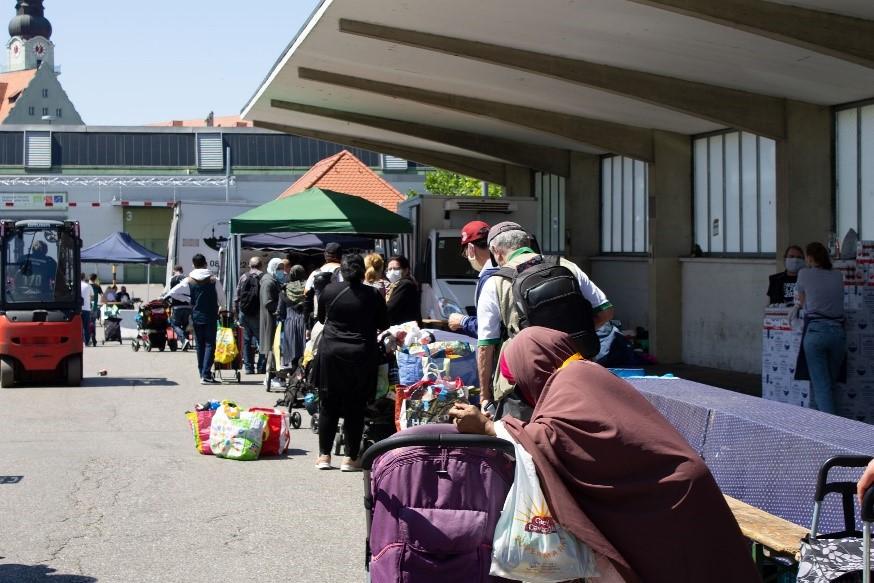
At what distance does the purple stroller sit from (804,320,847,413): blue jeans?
8.88 meters

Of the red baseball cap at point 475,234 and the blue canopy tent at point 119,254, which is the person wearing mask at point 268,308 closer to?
the red baseball cap at point 475,234

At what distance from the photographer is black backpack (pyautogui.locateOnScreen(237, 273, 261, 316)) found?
63.2 feet

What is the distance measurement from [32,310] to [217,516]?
35.2 feet

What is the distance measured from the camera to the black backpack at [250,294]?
19266 mm

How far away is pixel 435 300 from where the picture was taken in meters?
20.8

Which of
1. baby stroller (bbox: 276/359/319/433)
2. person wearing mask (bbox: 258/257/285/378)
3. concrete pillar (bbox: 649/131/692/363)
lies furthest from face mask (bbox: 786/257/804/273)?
person wearing mask (bbox: 258/257/285/378)

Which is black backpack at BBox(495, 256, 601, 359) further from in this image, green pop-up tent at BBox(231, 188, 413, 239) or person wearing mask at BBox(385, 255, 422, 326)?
green pop-up tent at BBox(231, 188, 413, 239)

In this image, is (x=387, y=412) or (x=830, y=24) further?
(x=830, y=24)

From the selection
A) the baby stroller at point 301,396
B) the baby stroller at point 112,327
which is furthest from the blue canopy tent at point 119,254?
the baby stroller at point 301,396

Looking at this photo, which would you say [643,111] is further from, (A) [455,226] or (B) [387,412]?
(B) [387,412]

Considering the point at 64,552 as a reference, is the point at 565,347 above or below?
above

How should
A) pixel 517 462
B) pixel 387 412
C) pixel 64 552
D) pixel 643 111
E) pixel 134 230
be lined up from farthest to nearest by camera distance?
pixel 134 230 → pixel 643 111 → pixel 387 412 → pixel 64 552 → pixel 517 462

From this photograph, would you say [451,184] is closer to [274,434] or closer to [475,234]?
[274,434]

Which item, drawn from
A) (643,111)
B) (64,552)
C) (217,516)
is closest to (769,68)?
(643,111)
